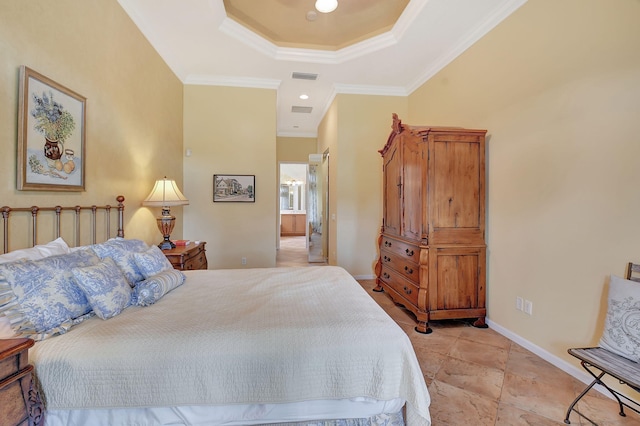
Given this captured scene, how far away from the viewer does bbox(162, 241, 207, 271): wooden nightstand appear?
9.05 feet

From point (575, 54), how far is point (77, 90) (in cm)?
357

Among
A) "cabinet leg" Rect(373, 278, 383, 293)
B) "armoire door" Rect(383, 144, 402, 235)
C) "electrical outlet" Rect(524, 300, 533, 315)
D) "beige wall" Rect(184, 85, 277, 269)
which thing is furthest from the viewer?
"beige wall" Rect(184, 85, 277, 269)

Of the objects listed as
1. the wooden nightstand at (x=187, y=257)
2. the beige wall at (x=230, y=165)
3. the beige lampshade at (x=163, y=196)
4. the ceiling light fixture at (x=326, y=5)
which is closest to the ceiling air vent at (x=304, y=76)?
the beige wall at (x=230, y=165)

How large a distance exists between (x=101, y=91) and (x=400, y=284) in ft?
11.1

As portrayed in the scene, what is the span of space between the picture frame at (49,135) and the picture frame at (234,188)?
90.2 inches

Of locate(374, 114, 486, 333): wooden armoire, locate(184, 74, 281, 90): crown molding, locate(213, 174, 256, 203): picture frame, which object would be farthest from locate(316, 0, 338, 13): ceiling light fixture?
locate(213, 174, 256, 203): picture frame

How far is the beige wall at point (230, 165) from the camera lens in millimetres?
4277

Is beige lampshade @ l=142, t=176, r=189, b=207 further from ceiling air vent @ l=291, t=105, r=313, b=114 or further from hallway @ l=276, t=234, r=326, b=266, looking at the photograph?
ceiling air vent @ l=291, t=105, r=313, b=114

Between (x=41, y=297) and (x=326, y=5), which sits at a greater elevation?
(x=326, y=5)

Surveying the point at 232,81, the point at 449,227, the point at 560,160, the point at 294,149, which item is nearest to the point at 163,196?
the point at 232,81

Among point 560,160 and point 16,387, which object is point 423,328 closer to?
point 560,160

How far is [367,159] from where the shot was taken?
463 cm

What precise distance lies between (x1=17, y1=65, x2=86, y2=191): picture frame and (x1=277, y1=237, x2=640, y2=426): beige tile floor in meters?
2.72

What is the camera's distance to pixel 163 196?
297 centimetres
